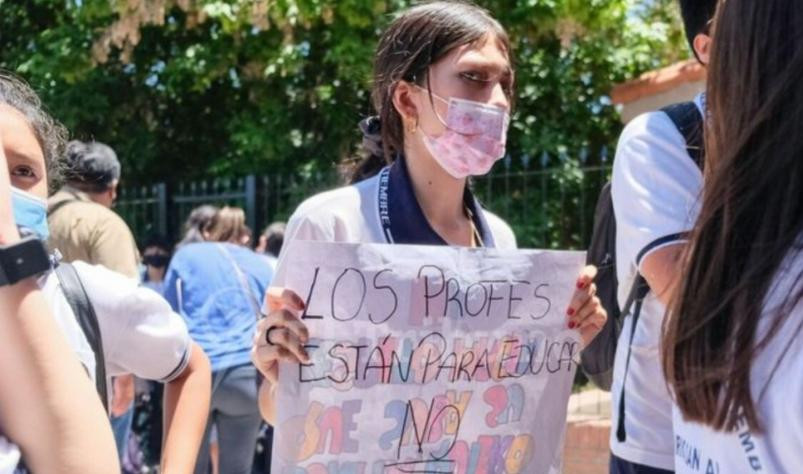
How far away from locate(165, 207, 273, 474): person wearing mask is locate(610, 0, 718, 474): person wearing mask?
393 centimetres

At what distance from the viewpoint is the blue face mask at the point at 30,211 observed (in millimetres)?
2035

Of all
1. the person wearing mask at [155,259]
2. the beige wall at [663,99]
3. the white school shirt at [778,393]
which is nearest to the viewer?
the white school shirt at [778,393]

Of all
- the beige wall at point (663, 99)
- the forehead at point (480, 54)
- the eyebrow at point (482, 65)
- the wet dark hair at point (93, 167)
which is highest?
the forehead at point (480, 54)

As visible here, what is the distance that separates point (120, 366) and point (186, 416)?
17cm

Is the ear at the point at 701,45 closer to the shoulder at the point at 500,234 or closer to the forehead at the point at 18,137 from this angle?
→ the shoulder at the point at 500,234

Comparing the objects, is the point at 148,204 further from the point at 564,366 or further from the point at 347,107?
the point at 564,366

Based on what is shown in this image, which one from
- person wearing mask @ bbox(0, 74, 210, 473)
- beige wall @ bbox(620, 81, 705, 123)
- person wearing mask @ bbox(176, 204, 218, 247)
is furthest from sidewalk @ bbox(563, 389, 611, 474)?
person wearing mask @ bbox(0, 74, 210, 473)

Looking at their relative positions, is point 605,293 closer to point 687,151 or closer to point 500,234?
point 500,234

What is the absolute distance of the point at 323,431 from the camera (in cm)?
235

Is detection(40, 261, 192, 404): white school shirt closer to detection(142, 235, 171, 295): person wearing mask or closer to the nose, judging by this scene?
the nose

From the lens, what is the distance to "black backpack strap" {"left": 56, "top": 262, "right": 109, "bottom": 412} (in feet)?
7.36

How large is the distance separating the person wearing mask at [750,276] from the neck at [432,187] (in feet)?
3.75

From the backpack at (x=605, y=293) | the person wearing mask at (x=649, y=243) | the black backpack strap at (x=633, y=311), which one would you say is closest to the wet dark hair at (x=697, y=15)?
the person wearing mask at (x=649, y=243)

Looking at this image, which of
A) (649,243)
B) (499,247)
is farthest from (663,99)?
(649,243)
